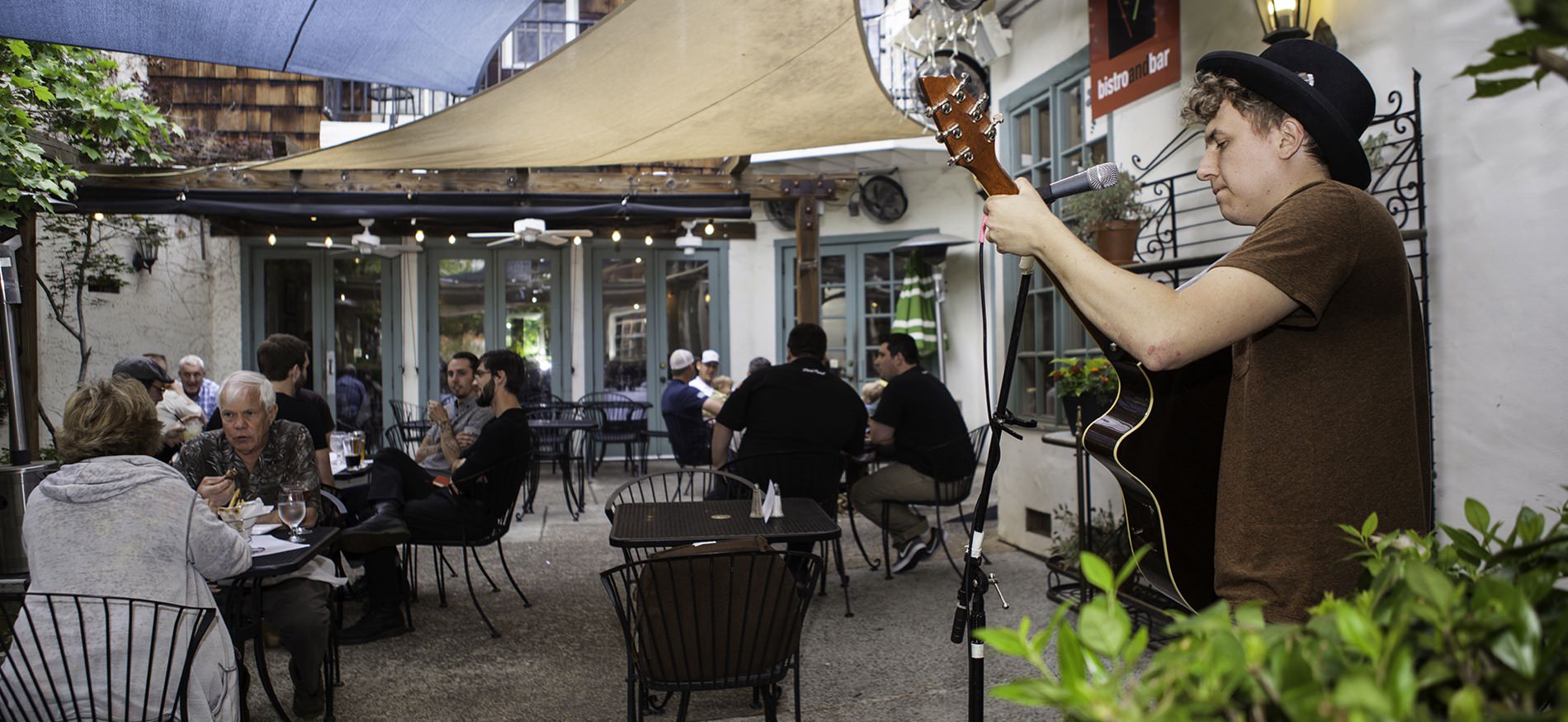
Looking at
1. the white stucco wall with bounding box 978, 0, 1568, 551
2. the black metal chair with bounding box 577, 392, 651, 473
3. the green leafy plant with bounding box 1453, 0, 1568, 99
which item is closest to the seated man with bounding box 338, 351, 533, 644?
the white stucco wall with bounding box 978, 0, 1568, 551

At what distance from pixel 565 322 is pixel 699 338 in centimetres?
148

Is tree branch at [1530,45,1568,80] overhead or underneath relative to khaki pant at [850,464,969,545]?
overhead

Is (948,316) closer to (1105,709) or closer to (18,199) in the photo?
(18,199)

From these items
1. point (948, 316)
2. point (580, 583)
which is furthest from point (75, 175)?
point (948, 316)

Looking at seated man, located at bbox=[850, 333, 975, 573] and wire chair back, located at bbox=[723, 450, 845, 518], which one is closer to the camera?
wire chair back, located at bbox=[723, 450, 845, 518]

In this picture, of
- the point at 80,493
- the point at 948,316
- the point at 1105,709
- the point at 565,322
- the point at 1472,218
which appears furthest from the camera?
the point at 565,322

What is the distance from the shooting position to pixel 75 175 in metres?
4.90

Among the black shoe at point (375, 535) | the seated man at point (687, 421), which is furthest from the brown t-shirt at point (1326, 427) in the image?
the seated man at point (687, 421)

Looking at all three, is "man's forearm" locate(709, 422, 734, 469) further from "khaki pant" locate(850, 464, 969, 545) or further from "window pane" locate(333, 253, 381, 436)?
"window pane" locate(333, 253, 381, 436)

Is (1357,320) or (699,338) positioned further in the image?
(699,338)

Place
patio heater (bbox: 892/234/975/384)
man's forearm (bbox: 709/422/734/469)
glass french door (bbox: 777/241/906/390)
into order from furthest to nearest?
glass french door (bbox: 777/241/906/390), patio heater (bbox: 892/234/975/384), man's forearm (bbox: 709/422/734/469)

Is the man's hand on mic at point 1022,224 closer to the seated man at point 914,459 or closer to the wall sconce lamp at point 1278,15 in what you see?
the wall sconce lamp at point 1278,15

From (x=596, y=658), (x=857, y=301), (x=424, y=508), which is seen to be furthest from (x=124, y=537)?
(x=857, y=301)

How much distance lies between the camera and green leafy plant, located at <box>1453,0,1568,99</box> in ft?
2.17
